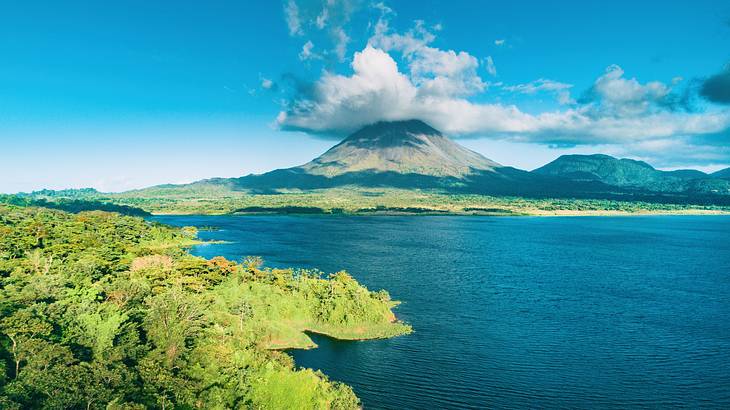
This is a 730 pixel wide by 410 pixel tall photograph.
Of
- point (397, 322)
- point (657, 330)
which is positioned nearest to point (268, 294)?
point (397, 322)

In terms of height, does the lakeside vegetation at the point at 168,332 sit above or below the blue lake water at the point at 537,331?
above

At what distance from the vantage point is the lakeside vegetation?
3594 centimetres

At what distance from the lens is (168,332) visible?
1727 inches

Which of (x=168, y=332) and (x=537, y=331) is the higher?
(x=168, y=332)

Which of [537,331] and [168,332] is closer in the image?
[168,332]

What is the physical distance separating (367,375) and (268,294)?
79.1ft

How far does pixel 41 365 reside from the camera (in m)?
35.0

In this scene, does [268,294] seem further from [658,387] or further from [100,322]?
[658,387]

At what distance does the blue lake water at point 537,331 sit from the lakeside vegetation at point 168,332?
673 centimetres

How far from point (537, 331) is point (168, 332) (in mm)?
52641

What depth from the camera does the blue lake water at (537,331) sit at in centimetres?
5172

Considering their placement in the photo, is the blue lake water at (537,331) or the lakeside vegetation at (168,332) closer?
the lakeside vegetation at (168,332)

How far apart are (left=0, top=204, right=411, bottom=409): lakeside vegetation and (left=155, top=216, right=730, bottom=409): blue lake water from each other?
6.73 m

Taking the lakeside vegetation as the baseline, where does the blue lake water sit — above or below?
below
